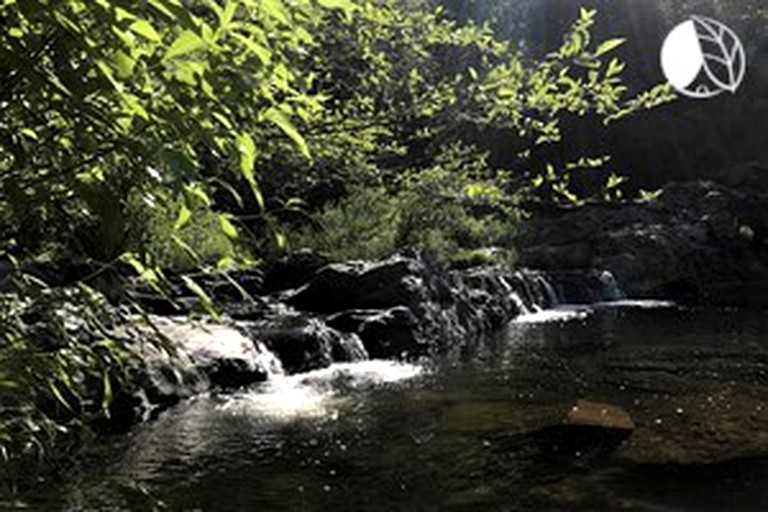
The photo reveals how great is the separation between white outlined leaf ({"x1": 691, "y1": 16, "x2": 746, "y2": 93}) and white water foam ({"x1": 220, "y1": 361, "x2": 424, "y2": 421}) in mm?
44403

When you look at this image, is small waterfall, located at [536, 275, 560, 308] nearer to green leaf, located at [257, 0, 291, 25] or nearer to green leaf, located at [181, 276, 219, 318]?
green leaf, located at [181, 276, 219, 318]

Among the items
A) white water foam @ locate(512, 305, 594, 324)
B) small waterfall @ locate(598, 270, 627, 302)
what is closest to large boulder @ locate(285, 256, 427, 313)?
white water foam @ locate(512, 305, 594, 324)

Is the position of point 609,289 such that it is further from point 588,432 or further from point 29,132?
point 29,132

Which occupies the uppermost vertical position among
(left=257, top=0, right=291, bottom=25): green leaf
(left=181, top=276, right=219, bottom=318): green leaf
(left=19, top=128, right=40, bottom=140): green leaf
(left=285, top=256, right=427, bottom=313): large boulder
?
(left=257, top=0, right=291, bottom=25): green leaf

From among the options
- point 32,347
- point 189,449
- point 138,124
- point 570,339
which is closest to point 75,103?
point 138,124

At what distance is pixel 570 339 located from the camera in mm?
21484

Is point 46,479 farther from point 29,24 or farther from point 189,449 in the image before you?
point 29,24

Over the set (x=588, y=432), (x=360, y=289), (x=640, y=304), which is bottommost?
(x=640, y=304)

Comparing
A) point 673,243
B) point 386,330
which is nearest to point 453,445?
point 386,330

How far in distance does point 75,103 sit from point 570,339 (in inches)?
814

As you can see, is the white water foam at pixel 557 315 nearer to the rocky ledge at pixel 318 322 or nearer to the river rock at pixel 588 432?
the rocky ledge at pixel 318 322
